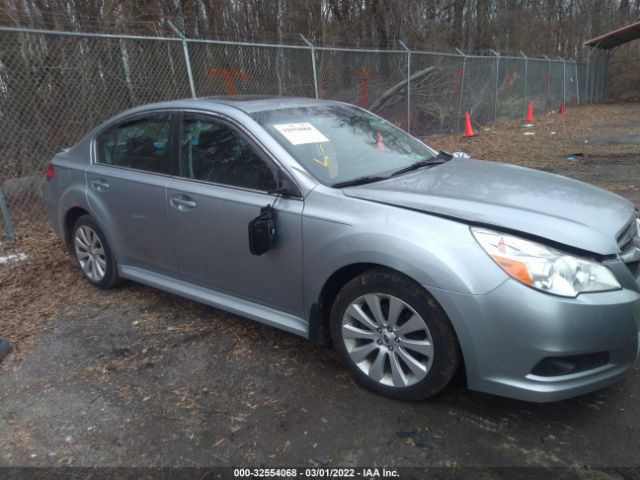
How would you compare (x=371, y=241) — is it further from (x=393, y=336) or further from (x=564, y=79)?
(x=564, y=79)

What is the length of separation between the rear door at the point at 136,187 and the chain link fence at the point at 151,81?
2.37 metres

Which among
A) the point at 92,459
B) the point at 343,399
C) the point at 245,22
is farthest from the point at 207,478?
the point at 245,22

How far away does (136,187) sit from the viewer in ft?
12.4

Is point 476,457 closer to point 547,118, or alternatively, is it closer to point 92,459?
point 92,459

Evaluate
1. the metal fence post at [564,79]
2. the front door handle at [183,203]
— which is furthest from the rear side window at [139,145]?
the metal fence post at [564,79]

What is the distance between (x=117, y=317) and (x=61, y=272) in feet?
4.44

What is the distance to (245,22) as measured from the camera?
39.1 ft

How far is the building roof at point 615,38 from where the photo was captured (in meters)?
22.5

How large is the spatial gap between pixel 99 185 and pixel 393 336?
8.98 feet

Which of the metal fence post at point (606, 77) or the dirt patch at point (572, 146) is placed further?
the metal fence post at point (606, 77)

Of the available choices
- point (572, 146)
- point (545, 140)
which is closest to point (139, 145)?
point (572, 146)

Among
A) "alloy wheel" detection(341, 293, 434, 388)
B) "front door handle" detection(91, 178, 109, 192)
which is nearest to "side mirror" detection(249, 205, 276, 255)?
"alloy wheel" detection(341, 293, 434, 388)

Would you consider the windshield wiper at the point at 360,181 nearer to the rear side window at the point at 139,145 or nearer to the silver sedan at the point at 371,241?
the silver sedan at the point at 371,241

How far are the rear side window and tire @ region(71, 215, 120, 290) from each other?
58 cm
